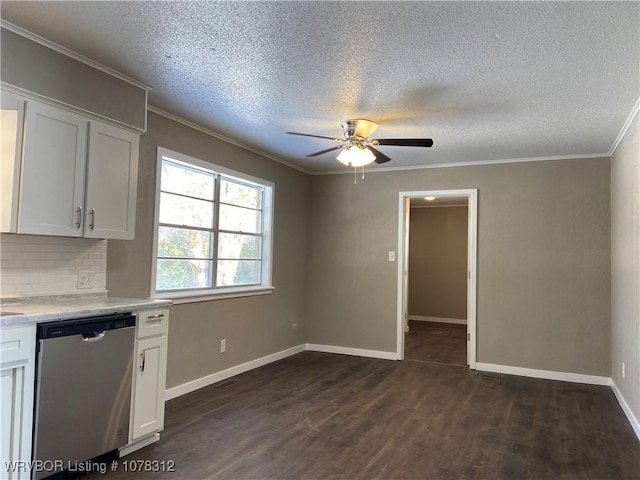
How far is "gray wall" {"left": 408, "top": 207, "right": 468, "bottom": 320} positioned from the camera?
8.74 meters

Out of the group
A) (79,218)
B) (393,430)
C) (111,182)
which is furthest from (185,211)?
(393,430)

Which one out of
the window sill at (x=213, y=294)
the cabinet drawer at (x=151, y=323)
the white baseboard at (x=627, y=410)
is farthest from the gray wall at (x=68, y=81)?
the white baseboard at (x=627, y=410)

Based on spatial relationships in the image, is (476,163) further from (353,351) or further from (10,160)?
(10,160)

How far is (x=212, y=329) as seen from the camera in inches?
167

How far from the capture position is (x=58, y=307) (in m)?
2.41

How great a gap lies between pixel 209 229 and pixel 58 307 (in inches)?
79.0

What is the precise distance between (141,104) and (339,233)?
3320mm

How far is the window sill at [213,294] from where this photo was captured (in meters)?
3.81

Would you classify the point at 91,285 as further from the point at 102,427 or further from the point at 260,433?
the point at 260,433

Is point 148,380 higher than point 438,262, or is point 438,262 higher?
point 438,262

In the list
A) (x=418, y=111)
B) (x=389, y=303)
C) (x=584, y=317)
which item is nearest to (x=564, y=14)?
(x=418, y=111)

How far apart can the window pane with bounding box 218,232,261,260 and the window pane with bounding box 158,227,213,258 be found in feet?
0.66

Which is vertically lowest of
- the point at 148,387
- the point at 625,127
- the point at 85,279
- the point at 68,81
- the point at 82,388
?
the point at 148,387

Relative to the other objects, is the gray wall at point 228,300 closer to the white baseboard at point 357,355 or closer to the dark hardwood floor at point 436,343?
the white baseboard at point 357,355
